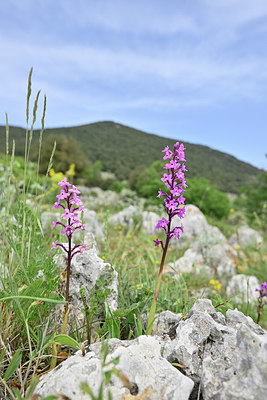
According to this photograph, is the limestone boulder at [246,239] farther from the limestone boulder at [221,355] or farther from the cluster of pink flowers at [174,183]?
the cluster of pink flowers at [174,183]

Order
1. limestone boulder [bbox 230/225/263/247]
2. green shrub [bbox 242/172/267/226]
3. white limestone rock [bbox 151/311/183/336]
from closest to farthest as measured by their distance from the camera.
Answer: white limestone rock [bbox 151/311/183/336], limestone boulder [bbox 230/225/263/247], green shrub [bbox 242/172/267/226]

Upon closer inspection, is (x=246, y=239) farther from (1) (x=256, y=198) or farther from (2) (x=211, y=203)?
(1) (x=256, y=198)

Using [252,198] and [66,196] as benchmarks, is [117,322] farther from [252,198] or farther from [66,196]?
[252,198]

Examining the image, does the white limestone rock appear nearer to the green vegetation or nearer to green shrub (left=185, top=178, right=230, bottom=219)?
the green vegetation

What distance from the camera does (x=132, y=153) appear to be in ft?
145

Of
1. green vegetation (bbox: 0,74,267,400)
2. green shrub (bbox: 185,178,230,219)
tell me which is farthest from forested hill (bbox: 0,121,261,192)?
green vegetation (bbox: 0,74,267,400)

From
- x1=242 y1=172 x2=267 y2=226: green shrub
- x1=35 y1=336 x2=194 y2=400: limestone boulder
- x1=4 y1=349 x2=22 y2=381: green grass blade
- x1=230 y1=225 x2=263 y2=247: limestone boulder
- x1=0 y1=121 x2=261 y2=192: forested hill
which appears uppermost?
x1=0 y1=121 x2=261 y2=192: forested hill

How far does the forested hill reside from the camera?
37.4 metres

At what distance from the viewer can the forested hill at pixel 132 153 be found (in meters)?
37.4

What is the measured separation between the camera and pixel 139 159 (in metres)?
41.2

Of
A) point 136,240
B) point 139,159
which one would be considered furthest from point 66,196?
point 139,159

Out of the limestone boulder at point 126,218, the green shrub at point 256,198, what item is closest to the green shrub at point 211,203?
the green shrub at point 256,198

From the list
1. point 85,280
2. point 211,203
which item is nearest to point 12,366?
point 85,280

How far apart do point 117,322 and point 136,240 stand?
187 inches
